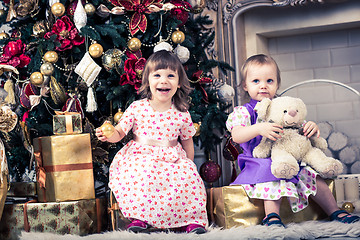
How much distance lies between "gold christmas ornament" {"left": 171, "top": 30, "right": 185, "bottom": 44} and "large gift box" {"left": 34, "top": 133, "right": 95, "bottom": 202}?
70 cm

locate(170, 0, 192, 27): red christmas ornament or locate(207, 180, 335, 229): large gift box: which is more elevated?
locate(170, 0, 192, 27): red christmas ornament

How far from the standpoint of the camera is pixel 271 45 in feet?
11.3

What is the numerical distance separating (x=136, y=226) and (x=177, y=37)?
104cm

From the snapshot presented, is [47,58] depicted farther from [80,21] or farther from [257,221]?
[257,221]

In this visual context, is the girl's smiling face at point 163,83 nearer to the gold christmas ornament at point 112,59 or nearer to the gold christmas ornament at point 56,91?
the gold christmas ornament at point 112,59

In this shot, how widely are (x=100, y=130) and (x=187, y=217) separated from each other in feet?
1.75

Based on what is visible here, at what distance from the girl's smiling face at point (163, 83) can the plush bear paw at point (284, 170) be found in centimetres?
60

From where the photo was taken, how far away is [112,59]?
2477mm

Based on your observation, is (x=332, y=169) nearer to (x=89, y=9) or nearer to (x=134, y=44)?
(x=134, y=44)

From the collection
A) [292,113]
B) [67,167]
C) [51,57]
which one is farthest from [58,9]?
[292,113]

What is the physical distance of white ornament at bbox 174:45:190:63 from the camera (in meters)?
2.56

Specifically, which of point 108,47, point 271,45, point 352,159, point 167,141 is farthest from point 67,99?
point 352,159

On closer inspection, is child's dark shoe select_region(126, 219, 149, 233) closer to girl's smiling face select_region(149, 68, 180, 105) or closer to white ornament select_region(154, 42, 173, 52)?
girl's smiling face select_region(149, 68, 180, 105)

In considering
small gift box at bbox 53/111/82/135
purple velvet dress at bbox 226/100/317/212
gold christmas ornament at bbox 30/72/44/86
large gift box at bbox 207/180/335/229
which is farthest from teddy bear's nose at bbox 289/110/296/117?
gold christmas ornament at bbox 30/72/44/86
